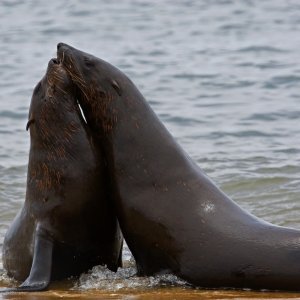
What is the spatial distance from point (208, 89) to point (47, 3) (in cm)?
1254

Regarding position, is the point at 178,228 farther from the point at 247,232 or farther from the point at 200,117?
the point at 200,117

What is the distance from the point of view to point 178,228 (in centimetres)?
812

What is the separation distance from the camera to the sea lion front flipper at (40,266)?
309 inches

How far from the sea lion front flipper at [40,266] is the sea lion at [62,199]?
0.03 feet

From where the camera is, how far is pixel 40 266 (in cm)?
803

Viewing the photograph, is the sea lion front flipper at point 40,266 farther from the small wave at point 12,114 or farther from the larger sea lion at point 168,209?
the small wave at point 12,114

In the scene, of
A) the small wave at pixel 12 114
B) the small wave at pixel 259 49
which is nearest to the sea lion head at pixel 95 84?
the small wave at pixel 12 114

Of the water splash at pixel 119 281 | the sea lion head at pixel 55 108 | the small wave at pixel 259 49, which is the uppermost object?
the small wave at pixel 259 49

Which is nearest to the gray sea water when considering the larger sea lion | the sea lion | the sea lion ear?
the sea lion

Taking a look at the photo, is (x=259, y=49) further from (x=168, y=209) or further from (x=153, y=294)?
(x=153, y=294)

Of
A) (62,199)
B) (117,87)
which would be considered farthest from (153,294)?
(117,87)

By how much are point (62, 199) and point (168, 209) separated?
2.72 feet

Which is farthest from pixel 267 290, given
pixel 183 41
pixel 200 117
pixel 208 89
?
pixel 183 41

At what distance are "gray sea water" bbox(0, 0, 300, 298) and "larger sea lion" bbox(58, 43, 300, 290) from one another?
1.97 feet
